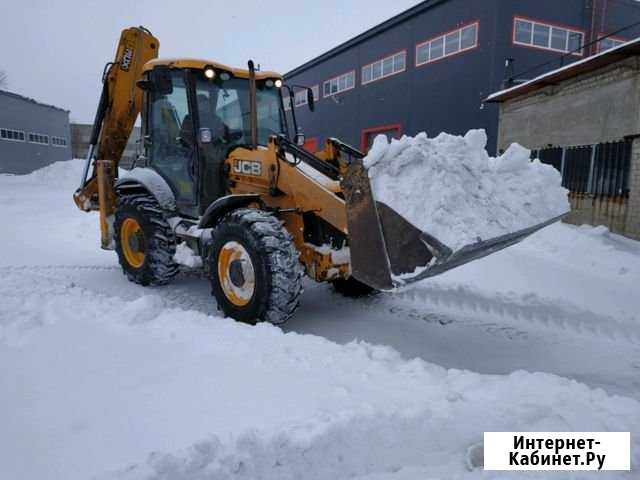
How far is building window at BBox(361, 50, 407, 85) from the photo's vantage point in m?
19.4

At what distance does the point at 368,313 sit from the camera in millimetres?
4910

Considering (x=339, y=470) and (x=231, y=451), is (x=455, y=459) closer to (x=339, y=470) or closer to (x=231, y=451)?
(x=339, y=470)

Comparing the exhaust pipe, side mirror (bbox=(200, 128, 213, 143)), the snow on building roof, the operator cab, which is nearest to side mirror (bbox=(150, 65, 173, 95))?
the operator cab

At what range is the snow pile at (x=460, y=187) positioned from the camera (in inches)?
122

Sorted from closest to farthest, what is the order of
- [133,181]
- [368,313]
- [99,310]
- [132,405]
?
[132,405] < [99,310] < [368,313] < [133,181]

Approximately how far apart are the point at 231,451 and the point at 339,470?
1.72ft

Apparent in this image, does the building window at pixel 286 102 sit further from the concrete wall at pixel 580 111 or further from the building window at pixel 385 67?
the building window at pixel 385 67

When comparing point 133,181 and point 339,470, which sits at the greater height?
point 133,181

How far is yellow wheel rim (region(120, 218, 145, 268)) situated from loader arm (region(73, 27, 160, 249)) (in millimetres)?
607

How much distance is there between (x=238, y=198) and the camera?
181 inches

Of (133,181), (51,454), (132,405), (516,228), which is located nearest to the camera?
(51,454)

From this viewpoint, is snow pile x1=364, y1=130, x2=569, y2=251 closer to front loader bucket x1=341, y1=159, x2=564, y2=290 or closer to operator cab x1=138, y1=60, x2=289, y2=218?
front loader bucket x1=341, y1=159, x2=564, y2=290

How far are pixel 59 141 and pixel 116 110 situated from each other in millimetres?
29601

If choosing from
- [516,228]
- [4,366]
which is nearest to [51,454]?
[4,366]
